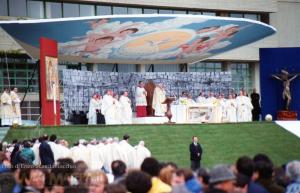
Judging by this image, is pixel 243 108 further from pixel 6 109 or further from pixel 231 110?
pixel 6 109

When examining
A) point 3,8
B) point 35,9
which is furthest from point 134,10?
point 3,8

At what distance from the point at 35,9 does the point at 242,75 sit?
57.4 feet

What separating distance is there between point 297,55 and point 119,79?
364 inches

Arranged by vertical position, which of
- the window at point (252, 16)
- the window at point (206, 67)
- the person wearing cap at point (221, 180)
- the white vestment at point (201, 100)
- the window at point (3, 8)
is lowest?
the person wearing cap at point (221, 180)

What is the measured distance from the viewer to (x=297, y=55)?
116 ft

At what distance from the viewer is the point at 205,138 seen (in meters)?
27.4

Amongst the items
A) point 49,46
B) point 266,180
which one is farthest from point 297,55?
point 266,180

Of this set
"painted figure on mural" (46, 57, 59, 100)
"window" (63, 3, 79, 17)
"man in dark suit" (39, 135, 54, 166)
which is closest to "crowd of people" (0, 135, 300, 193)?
"man in dark suit" (39, 135, 54, 166)

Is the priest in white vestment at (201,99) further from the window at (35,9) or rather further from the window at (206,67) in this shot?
the window at (206,67)

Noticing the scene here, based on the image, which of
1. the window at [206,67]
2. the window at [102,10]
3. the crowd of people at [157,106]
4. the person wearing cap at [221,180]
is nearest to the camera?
the person wearing cap at [221,180]

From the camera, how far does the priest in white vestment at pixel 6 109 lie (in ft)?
102

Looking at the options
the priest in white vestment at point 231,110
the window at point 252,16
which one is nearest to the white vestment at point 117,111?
the priest in white vestment at point 231,110

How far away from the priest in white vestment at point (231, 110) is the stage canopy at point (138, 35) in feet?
10.7

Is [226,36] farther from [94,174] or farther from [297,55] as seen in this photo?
[94,174]
